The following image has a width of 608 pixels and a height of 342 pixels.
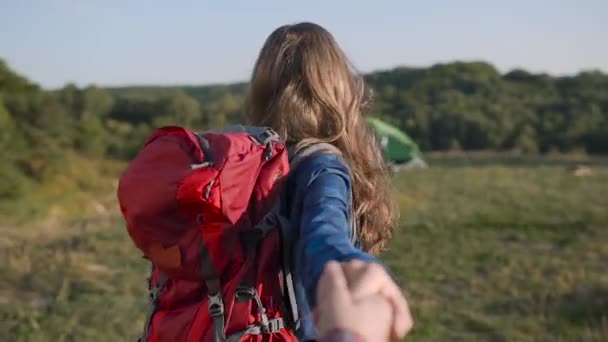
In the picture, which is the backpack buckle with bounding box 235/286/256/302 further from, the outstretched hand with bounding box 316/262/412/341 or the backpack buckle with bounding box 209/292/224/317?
the outstretched hand with bounding box 316/262/412/341

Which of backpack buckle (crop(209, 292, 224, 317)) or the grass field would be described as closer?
backpack buckle (crop(209, 292, 224, 317))

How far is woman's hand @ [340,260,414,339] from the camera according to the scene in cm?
116

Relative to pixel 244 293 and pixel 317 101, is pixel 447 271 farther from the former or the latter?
pixel 244 293

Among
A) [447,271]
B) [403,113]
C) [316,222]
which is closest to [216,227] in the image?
[316,222]

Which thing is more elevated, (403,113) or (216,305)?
(216,305)

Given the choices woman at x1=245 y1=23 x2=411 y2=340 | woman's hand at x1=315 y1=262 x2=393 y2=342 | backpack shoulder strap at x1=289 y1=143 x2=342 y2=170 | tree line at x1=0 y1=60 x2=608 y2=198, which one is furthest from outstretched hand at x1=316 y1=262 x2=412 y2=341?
tree line at x1=0 y1=60 x2=608 y2=198

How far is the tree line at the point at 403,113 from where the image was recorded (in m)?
15.0

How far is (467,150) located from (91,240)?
19.3 metres

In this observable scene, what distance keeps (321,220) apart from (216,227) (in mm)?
241

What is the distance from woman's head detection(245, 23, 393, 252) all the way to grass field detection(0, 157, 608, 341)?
3.43m

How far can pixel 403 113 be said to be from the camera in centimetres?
2773

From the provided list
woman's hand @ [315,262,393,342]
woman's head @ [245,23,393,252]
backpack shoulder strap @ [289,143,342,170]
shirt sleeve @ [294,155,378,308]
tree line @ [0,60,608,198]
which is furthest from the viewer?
tree line @ [0,60,608,198]

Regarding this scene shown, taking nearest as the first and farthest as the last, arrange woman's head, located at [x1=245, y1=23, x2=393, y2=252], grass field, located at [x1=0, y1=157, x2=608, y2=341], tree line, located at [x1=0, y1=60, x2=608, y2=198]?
woman's head, located at [x1=245, y1=23, x2=393, y2=252], grass field, located at [x1=0, y1=157, x2=608, y2=341], tree line, located at [x1=0, y1=60, x2=608, y2=198]

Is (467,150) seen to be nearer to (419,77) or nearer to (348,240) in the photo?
(419,77)
